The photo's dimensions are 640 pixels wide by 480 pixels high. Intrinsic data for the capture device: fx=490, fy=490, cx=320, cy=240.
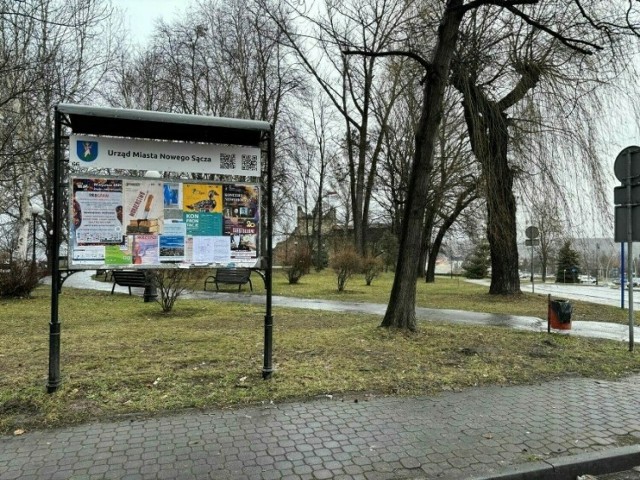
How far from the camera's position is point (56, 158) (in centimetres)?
490

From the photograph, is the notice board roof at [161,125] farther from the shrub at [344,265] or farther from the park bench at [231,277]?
the shrub at [344,265]

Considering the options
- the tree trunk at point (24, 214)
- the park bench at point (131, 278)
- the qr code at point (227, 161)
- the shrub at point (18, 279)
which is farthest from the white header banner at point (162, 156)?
the tree trunk at point (24, 214)

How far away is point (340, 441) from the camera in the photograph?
12.9 feet

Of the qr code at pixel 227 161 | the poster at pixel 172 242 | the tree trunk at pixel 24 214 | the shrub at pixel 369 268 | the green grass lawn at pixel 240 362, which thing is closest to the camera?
the green grass lawn at pixel 240 362

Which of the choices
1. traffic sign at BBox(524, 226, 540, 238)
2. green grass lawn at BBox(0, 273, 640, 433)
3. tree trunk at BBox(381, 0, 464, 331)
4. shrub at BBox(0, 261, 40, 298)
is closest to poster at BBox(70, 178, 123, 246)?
green grass lawn at BBox(0, 273, 640, 433)

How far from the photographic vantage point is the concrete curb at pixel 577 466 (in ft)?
11.5

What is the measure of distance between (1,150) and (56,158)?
417 inches

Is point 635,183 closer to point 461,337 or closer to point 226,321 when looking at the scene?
point 461,337

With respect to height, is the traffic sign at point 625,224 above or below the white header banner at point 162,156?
below

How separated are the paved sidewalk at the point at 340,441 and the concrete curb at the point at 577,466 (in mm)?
32

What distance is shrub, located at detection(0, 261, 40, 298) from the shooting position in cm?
1443

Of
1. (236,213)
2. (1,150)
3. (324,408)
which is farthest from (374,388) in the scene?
(1,150)

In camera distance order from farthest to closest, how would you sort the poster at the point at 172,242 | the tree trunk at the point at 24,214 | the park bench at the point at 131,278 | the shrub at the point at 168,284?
1. the tree trunk at the point at 24,214
2. the park bench at the point at 131,278
3. the shrub at the point at 168,284
4. the poster at the point at 172,242

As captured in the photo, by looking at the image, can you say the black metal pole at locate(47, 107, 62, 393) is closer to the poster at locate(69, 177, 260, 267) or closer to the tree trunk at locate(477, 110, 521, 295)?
the poster at locate(69, 177, 260, 267)
